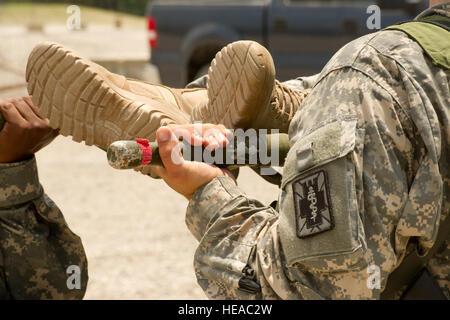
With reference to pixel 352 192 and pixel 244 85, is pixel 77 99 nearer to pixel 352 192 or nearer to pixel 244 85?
pixel 244 85

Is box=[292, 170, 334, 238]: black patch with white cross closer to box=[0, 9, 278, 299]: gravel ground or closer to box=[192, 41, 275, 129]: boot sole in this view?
box=[192, 41, 275, 129]: boot sole

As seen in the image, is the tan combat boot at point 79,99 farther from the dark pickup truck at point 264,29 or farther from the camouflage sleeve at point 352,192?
the dark pickup truck at point 264,29

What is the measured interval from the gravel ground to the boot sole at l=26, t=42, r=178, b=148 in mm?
1948

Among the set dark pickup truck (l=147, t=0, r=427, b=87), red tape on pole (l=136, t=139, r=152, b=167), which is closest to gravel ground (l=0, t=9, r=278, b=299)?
dark pickup truck (l=147, t=0, r=427, b=87)

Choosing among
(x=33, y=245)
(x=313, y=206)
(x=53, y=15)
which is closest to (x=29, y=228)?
(x=33, y=245)

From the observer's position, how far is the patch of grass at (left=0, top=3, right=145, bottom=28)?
72.5ft

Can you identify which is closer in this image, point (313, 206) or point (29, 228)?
point (313, 206)

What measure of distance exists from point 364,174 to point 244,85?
74cm

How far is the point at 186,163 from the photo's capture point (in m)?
1.49

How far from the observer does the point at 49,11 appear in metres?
24.7

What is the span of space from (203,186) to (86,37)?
53.1 feet

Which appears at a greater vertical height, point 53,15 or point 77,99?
point 77,99

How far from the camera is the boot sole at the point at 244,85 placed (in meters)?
1.91

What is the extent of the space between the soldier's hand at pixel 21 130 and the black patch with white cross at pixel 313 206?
1.11 meters
